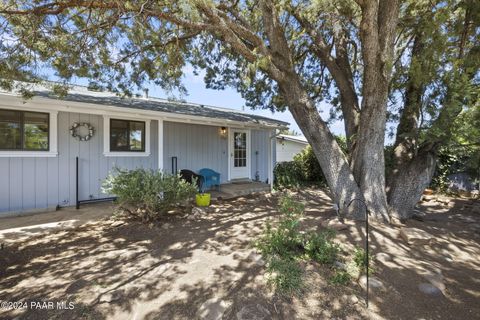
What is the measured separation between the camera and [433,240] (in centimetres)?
417

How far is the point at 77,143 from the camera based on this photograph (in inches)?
243

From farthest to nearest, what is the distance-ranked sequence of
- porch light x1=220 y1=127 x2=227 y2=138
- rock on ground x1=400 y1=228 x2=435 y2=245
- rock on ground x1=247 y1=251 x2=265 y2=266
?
porch light x1=220 y1=127 x2=227 y2=138 → rock on ground x1=400 y1=228 x2=435 y2=245 → rock on ground x1=247 y1=251 x2=265 y2=266

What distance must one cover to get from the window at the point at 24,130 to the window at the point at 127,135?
4.69ft

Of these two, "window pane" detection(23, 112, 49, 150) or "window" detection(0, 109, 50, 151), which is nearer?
"window" detection(0, 109, 50, 151)

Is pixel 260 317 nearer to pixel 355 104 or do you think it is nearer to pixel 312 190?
pixel 355 104

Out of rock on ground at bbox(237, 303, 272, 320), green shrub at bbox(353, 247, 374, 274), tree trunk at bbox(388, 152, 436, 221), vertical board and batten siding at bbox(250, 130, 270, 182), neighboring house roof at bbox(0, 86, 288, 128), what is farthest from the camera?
vertical board and batten siding at bbox(250, 130, 270, 182)

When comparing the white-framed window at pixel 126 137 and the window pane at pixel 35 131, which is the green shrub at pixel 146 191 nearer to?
the white-framed window at pixel 126 137

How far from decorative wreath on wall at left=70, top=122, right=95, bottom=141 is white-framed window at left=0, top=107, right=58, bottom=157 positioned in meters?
0.38

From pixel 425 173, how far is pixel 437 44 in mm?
2512

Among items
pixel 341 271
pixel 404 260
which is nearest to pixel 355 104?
pixel 404 260

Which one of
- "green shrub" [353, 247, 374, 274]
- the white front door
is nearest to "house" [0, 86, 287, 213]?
the white front door

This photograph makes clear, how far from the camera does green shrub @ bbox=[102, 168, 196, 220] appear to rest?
15.2 feet

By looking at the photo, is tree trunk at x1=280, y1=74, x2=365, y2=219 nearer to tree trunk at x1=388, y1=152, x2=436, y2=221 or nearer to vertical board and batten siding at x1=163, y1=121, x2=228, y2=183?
tree trunk at x1=388, y1=152, x2=436, y2=221

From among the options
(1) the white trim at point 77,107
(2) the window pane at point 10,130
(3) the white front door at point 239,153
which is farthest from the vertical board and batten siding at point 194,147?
(2) the window pane at point 10,130
